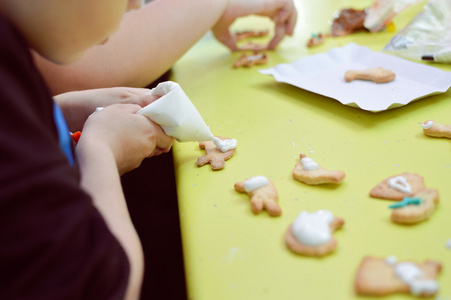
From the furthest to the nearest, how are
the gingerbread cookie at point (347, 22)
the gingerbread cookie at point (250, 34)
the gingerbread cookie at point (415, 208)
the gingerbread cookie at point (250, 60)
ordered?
1. the gingerbread cookie at point (250, 34)
2. the gingerbread cookie at point (347, 22)
3. the gingerbread cookie at point (250, 60)
4. the gingerbread cookie at point (415, 208)

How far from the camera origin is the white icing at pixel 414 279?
0.35 metres

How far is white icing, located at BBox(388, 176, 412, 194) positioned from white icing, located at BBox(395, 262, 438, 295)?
4.6 inches

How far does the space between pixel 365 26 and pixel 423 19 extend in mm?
149

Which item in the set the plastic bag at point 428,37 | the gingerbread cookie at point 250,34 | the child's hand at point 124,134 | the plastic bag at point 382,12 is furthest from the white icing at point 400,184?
the gingerbread cookie at point 250,34

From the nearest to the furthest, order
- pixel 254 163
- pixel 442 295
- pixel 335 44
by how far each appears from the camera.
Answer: pixel 442 295 → pixel 254 163 → pixel 335 44

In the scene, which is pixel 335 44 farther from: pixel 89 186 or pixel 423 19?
pixel 89 186

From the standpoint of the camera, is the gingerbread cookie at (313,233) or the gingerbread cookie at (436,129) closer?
the gingerbread cookie at (313,233)

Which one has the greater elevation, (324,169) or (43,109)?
(43,109)

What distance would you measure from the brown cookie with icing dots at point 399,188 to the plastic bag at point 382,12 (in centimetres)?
68

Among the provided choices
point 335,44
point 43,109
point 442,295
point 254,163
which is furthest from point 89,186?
point 335,44

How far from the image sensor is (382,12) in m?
1.05

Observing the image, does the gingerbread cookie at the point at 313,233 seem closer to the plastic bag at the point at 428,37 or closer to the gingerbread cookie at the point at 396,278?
the gingerbread cookie at the point at 396,278

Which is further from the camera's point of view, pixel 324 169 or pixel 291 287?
pixel 324 169

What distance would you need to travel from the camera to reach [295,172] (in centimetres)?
54
